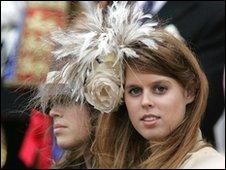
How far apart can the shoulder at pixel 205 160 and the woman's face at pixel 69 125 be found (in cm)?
76

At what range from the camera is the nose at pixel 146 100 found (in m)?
2.78

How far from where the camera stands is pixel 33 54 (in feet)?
14.1

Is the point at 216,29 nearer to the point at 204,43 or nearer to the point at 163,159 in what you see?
the point at 204,43

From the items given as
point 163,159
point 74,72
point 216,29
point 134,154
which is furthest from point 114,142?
point 216,29

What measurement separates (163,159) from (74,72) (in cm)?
65

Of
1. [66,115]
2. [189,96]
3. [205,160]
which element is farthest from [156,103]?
[66,115]

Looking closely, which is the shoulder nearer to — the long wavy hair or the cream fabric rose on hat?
the long wavy hair

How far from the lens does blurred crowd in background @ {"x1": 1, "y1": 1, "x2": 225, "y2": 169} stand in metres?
4.64

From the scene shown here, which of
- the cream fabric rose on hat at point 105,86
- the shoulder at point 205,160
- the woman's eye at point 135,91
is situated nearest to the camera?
the shoulder at point 205,160

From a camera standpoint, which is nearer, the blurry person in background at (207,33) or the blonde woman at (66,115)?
the blonde woman at (66,115)

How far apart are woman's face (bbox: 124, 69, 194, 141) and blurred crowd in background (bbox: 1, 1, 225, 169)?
1.38m

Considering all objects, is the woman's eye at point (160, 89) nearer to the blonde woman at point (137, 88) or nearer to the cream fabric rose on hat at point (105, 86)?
the blonde woman at point (137, 88)

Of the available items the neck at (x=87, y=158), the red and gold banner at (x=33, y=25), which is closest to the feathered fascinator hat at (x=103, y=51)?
the neck at (x=87, y=158)

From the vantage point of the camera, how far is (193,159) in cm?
262
